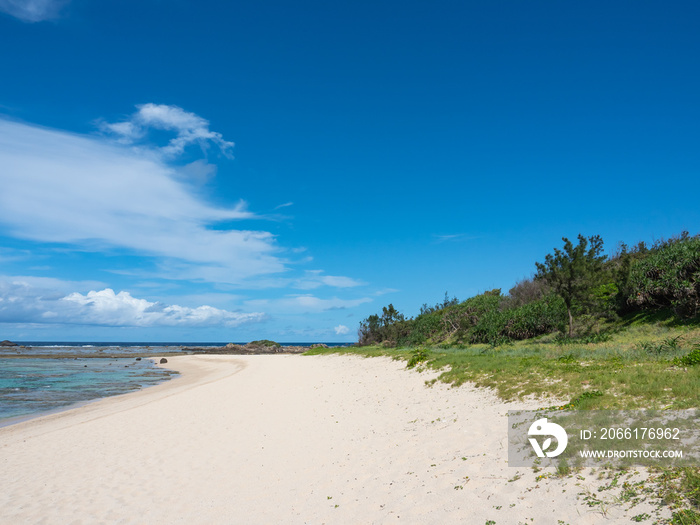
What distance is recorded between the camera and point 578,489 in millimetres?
6000

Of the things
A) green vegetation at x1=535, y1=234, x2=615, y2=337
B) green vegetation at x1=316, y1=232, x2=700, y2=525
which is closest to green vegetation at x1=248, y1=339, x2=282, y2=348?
green vegetation at x1=316, y1=232, x2=700, y2=525

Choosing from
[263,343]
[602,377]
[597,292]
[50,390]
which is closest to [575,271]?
[597,292]

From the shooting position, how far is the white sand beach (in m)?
6.71

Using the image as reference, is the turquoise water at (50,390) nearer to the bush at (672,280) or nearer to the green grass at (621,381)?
the green grass at (621,381)

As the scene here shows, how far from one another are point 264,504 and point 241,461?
3.16 meters

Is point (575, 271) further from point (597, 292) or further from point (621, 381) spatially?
point (621, 381)

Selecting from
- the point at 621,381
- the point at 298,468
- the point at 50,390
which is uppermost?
the point at 621,381

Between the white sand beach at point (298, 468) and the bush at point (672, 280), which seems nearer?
the white sand beach at point (298, 468)

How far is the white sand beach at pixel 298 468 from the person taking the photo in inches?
264

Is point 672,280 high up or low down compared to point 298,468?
up

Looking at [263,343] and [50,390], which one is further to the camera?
[263,343]

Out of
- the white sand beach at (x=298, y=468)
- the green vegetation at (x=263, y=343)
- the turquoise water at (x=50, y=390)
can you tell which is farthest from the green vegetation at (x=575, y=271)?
the green vegetation at (x=263, y=343)

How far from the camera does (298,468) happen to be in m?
10.0

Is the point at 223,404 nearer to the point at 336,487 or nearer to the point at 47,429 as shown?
the point at 47,429
